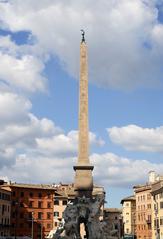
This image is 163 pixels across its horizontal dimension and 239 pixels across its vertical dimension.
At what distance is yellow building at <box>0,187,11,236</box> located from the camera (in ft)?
259

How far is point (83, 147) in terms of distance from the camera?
38.0 metres

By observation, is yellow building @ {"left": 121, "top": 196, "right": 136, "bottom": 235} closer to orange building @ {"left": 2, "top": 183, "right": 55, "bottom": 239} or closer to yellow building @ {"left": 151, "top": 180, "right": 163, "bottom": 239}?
yellow building @ {"left": 151, "top": 180, "right": 163, "bottom": 239}

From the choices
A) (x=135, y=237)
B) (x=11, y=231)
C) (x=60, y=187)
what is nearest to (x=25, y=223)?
(x=11, y=231)

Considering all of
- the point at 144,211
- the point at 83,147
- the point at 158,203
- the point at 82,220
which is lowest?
the point at 82,220

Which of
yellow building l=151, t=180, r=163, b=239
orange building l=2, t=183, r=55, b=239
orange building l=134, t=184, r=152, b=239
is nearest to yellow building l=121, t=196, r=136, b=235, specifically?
orange building l=134, t=184, r=152, b=239

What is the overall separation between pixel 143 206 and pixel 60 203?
1496 cm

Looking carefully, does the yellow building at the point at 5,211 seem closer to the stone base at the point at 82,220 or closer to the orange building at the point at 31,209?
the orange building at the point at 31,209

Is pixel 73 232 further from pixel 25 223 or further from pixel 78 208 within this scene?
pixel 25 223

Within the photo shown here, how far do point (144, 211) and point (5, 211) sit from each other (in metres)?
26.2

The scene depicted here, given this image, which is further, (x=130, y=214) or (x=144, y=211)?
(x=130, y=214)

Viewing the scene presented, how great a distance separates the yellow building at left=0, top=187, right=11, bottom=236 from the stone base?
140 ft

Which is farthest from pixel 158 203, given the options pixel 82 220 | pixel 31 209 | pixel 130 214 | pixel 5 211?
pixel 82 220

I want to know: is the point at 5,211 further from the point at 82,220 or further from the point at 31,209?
the point at 82,220

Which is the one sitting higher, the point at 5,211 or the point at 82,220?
the point at 5,211
